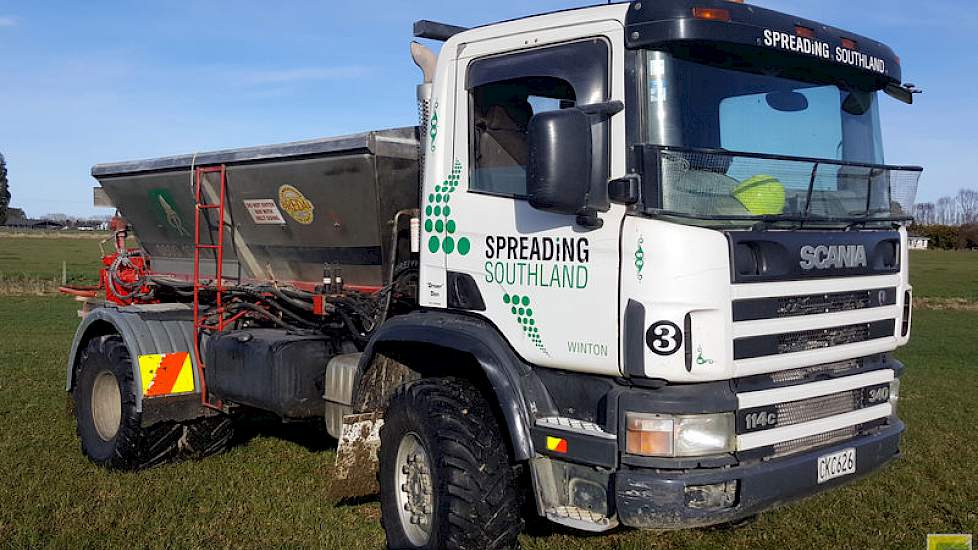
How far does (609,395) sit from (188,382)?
4193 mm

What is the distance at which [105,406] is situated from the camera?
25.9 feet

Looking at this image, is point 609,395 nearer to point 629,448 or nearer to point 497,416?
point 629,448

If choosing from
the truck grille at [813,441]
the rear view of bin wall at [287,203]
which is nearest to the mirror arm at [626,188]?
the truck grille at [813,441]

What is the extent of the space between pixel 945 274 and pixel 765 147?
49383 millimetres

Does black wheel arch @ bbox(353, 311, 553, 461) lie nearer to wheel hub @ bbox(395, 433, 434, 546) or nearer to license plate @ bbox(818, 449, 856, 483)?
wheel hub @ bbox(395, 433, 434, 546)

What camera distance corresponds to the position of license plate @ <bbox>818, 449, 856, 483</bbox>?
4539 mm

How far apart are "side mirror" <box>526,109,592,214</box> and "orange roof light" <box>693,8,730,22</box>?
68 cm

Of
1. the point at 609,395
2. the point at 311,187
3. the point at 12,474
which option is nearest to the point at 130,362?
the point at 12,474

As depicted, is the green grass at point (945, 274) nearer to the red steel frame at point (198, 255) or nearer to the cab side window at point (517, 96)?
the red steel frame at point (198, 255)

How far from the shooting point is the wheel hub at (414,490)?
17.0ft

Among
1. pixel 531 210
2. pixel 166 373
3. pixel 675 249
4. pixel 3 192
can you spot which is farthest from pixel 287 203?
pixel 3 192

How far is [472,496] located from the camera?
471cm

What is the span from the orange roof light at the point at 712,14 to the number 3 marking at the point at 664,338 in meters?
1.39

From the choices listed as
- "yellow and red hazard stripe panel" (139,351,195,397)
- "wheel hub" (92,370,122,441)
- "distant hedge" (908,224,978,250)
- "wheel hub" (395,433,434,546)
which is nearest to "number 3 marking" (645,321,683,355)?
"wheel hub" (395,433,434,546)
